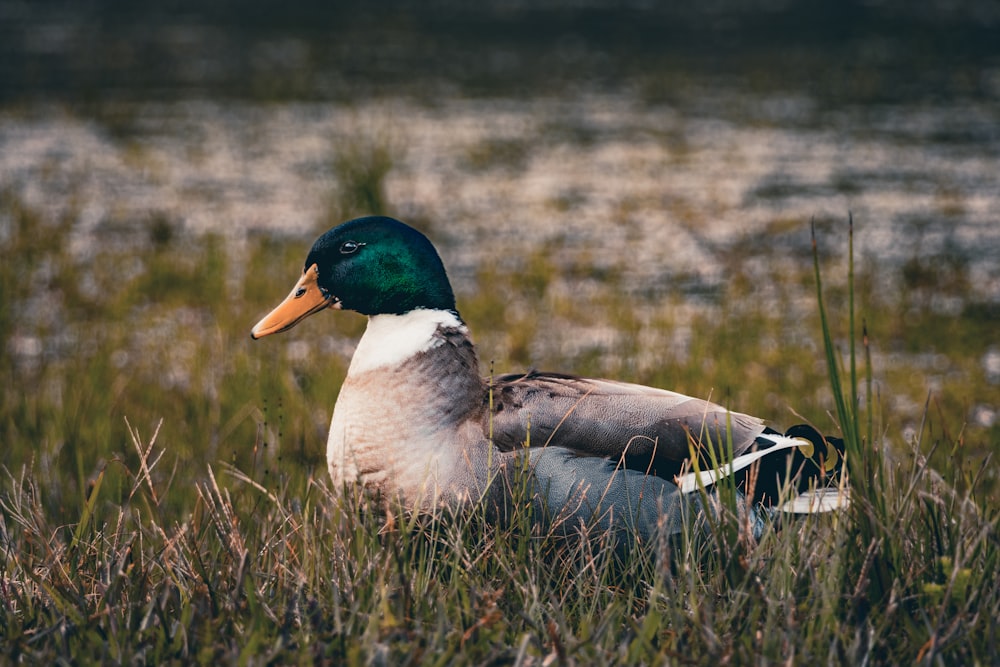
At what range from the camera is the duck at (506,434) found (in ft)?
9.24

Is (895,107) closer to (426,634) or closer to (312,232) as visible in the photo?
(312,232)

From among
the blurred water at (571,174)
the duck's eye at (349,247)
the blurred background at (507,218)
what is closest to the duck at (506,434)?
the duck's eye at (349,247)

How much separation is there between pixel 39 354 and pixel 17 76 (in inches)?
342

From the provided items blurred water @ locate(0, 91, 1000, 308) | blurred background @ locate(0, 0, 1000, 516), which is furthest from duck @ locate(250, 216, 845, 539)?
blurred water @ locate(0, 91, 1000, 308)

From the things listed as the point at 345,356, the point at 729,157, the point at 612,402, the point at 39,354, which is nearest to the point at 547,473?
the point at 612,402

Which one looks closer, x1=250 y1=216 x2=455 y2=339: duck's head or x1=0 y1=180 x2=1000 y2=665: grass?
x1=0 y1=180 x2=1000 y2=665: grass

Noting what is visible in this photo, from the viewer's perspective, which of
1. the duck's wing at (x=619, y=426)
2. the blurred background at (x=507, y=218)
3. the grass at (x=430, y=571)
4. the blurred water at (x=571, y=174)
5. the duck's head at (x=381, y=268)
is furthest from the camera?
the blurred water at (x=571, y=174)

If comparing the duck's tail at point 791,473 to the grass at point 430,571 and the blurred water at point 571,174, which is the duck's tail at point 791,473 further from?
the blurred water at point 571,174

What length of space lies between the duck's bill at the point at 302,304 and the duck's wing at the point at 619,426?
1.72ft

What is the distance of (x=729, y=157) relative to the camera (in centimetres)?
974

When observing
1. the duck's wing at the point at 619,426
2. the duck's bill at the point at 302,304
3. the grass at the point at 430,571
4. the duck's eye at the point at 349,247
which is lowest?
the grass at the point at 430,571

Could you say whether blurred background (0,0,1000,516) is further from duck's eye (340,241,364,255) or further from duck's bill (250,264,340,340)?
duck's eye (340,241,364,255)

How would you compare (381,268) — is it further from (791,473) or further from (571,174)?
(571,174)

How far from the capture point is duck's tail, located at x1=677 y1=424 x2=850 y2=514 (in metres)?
2.74
